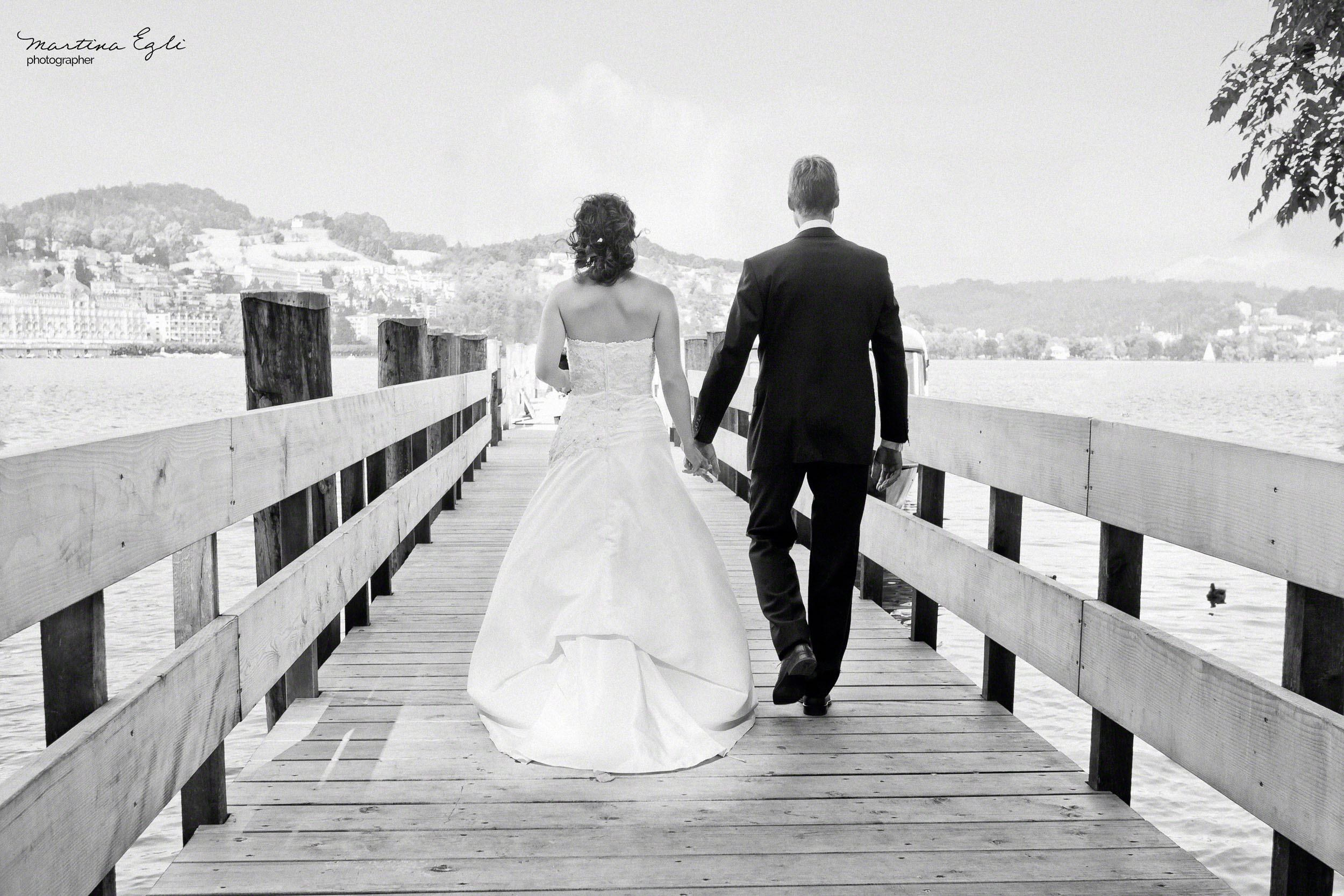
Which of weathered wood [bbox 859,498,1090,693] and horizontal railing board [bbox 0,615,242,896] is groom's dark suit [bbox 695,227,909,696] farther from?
horizontal railing board [bbox 0,615,242,896]

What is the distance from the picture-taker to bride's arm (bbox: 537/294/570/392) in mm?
4445

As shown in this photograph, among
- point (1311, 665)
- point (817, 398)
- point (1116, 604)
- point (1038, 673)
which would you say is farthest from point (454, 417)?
point (1311, 665)

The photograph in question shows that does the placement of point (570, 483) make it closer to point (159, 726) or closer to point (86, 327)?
point (159, 726)

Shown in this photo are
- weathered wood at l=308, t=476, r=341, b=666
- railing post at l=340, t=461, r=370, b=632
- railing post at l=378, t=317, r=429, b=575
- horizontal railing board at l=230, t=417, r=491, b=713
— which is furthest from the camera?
railing post at l=378, t=317, r=429, b=575

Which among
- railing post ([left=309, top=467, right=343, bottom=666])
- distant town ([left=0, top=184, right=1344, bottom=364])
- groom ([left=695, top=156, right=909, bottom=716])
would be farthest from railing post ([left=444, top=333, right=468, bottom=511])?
distant town ([left=0, top=184, right=1344, bottom=364])

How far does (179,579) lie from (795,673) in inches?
80.8

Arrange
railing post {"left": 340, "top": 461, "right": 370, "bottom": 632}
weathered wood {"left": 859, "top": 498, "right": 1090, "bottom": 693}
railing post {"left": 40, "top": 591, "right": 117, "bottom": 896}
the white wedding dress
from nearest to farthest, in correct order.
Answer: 1. railing post {"left": 40, "top": 591, "right": 117, "bottom": 896}
2. weathered wood {"left": 859, "top": 498, "right": 1090, "bottom": 693}
3. the white wedding dress
4. railing post {"left": 340, "top": 461, "right": 370, "bottom": 632}

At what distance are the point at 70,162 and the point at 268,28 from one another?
113 feet

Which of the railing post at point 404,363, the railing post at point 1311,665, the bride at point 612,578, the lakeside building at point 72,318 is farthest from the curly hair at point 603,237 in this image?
the lakeside building at point 72,318

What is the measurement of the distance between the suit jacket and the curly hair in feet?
1.63

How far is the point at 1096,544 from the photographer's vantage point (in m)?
18.1

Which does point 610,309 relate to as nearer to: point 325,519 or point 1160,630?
point 325,519

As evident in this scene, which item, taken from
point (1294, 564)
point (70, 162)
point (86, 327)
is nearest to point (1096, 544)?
point (1294, 564)

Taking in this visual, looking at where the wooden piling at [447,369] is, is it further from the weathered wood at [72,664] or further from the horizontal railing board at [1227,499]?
the weathered wood at [72,664]
